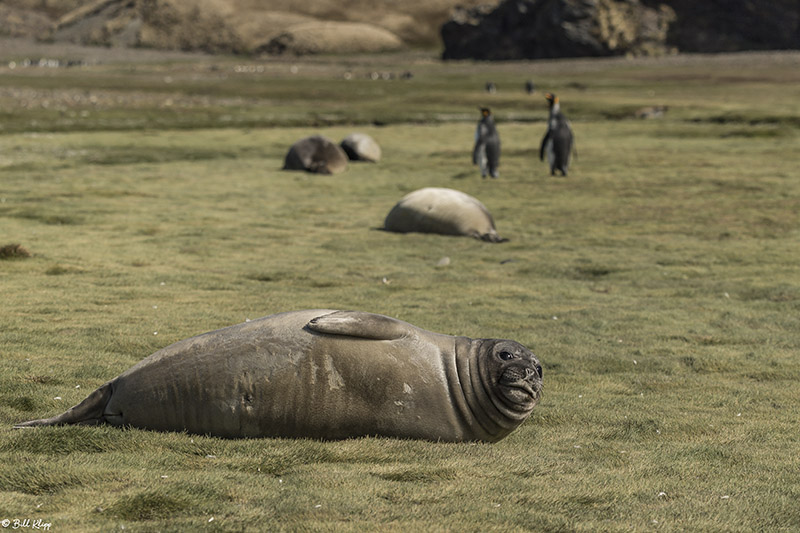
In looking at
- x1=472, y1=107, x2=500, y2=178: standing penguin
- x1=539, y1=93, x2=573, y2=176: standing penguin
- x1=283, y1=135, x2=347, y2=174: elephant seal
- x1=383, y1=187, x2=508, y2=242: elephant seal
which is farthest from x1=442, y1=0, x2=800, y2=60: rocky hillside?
x1=383, y1=187, x2=508, y2=242: elephant seal

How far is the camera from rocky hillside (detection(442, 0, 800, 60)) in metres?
113

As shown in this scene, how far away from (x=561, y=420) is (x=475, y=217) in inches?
356

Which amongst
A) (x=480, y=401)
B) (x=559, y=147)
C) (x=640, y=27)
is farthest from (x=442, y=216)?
(x=640, y=27)

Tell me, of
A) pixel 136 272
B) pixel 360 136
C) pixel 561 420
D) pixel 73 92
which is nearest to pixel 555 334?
pixel 561 420

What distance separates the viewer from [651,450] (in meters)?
6.14

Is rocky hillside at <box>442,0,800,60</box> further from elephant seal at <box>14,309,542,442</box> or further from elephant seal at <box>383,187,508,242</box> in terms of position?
elephant seal at <box>14,309,542,442</box>

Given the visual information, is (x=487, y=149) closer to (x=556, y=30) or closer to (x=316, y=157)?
(x=316, y=157)

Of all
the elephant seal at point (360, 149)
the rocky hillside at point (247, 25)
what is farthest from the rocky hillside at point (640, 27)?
the elephant seal at point (360, 149)

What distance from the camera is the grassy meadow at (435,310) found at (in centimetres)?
502

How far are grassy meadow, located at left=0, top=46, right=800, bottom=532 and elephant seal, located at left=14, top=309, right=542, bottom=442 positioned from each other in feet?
0.47

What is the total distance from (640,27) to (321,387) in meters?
120

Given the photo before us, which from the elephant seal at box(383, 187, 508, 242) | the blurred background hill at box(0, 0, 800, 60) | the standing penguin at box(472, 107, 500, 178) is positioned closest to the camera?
the elephant seal at box(383, 187, 508, 242)

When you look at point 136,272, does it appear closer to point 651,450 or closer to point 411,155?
point 651,450

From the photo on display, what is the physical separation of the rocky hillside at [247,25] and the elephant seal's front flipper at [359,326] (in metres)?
136
